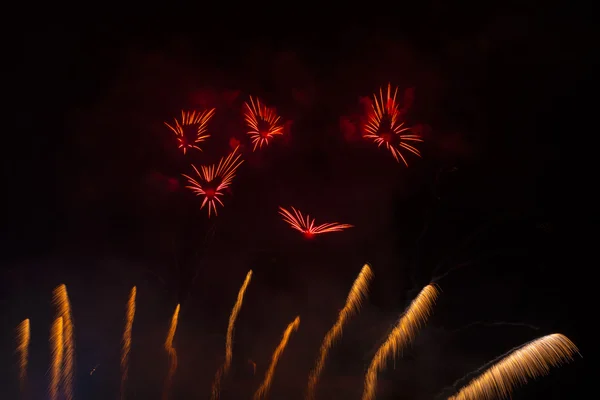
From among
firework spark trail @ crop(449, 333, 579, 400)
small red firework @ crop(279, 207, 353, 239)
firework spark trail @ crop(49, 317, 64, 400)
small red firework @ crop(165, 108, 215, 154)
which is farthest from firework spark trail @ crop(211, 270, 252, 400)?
firework spark trail @ crop(449, 333, 579, 400)

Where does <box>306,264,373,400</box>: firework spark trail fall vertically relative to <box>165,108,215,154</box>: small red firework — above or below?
below

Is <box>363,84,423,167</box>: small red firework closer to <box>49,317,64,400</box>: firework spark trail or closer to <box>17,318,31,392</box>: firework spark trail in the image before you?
<box>49,317,64,400</box>: firework spark trail

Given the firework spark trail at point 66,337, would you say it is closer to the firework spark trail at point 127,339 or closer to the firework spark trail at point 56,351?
the firework spark trail at point 56,351

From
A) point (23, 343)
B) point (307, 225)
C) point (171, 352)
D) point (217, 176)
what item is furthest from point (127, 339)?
point (307, 225)

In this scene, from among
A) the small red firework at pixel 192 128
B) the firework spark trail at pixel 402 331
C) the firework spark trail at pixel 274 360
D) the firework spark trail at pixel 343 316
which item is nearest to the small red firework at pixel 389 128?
the firework spark trail at pixel 343 316

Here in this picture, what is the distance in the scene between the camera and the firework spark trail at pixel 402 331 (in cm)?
895

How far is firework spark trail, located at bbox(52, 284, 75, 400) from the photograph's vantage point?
10828 millimetres

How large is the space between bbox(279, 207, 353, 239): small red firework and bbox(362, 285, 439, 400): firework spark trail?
6.12 ft

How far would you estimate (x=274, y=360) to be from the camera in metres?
10.3

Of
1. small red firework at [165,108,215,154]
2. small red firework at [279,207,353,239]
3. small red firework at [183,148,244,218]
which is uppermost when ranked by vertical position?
small red firework at [165,108,215,154]

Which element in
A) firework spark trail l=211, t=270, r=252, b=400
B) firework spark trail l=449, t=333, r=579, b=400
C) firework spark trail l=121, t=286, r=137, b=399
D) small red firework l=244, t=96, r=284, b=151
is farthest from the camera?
firework spark trail l=121, t=286, r=137, b=399

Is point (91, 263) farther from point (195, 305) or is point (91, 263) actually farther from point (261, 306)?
point (261, 306)

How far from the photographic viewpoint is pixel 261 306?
420 inches

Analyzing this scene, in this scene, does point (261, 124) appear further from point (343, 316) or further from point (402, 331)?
point (402, 331)
